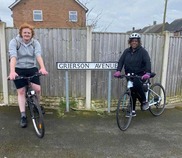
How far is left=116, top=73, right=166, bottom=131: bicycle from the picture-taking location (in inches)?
158

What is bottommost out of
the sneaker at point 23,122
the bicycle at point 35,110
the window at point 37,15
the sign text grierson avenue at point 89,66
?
the sneaker at point 23,122

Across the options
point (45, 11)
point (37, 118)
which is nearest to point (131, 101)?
point (37, 118)

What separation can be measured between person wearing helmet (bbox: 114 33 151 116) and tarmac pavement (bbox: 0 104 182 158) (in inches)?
23.9

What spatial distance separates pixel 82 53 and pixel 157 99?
199 centimetres

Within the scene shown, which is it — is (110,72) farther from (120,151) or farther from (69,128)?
(120,151)

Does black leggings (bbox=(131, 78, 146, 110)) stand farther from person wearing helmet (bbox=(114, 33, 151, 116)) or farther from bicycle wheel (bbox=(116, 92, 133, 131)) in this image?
bicycle wheel (bbox=(116, 92, 133, 131))

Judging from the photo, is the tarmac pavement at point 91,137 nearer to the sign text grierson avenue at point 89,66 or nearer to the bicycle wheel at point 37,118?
the bicycle wheel at point 37,118

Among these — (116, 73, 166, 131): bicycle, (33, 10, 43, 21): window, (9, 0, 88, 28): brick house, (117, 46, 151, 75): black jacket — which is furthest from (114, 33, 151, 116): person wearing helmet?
(33, 10, 43, 21): window

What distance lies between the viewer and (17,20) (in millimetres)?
24750

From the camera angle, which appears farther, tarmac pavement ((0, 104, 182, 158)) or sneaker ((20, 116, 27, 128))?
sneaker ((20, 116, 27, 128))

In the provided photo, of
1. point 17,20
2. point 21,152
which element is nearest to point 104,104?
point 21,152

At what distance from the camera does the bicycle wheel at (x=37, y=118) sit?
351 centimetres

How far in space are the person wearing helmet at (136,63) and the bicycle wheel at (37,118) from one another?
1572 mm

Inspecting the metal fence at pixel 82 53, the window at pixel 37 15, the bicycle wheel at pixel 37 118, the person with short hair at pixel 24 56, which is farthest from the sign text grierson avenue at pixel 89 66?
the window at pixel 37 15
